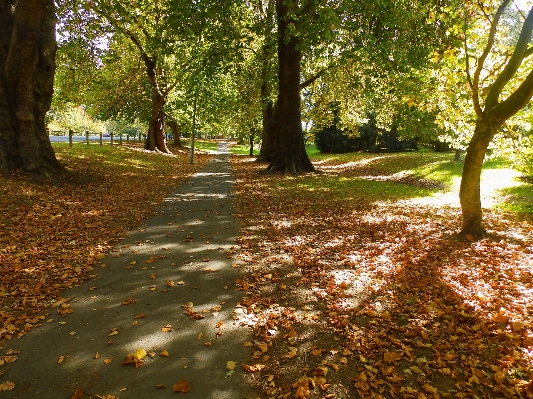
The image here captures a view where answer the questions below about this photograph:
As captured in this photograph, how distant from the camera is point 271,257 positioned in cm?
734

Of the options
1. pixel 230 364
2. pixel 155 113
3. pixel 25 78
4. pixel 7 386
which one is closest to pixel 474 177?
pixel 230 364

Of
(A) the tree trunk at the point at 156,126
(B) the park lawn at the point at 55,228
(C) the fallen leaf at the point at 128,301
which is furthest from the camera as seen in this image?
(A) the tree trunk at the point at 156,126

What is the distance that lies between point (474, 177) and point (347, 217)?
362cm

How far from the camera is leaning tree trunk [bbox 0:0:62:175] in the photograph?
1156 cm

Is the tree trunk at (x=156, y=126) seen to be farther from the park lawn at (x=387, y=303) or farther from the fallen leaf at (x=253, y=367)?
the fallen leaf at (x=253, y=367)

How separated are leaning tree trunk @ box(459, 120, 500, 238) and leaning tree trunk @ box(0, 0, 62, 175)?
12932 millimetres

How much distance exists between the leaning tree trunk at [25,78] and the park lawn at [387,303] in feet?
26.0

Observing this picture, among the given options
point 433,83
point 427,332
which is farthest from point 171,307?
point 433,83

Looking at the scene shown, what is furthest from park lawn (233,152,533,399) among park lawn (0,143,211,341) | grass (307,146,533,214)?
grass (307,146,533,214)

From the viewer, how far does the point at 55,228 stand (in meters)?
8.59

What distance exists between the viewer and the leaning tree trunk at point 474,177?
718 centimetres

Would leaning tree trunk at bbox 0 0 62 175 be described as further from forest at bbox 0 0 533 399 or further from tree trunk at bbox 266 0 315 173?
tree trunk at bbox 266 0 315 173

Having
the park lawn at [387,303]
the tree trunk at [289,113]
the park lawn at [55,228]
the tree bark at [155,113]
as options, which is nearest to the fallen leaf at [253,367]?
the park lawn at [387,303]

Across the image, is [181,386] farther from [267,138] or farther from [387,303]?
[267,138]
